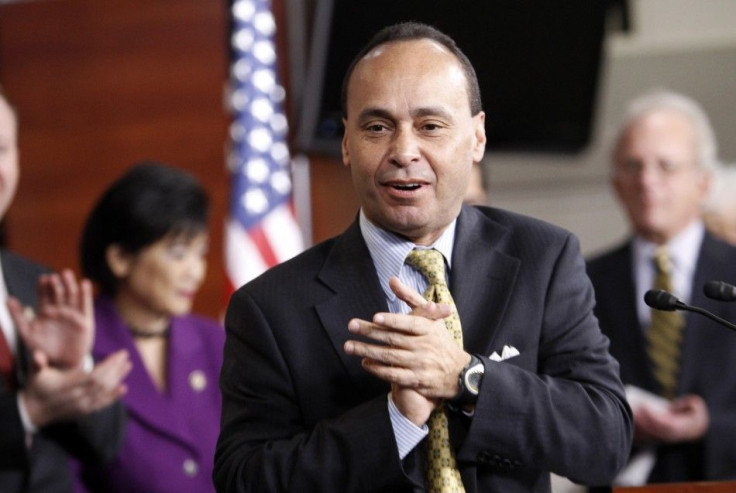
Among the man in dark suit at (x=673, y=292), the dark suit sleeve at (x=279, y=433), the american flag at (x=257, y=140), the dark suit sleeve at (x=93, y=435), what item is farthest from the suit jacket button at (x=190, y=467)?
the american flag at (x=257, y=140)

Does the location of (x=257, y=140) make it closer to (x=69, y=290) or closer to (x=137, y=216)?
(x=137, y=216)

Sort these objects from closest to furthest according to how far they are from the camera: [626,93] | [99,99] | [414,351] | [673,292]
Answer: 1. [414,351]
2. [673,292]
3. [626,93]
4. [99,99]

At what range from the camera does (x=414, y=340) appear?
1.57 m

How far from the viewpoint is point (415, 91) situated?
164cm

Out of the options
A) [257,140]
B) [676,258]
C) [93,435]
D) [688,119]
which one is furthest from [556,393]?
[257,140]

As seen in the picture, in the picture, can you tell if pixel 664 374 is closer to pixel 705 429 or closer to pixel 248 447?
pixel 705 429

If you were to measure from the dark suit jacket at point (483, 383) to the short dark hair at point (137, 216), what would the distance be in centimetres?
164

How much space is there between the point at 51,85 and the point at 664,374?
3.98m

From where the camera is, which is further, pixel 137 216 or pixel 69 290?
pixel 137 216

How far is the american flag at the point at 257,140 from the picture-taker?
190 inches

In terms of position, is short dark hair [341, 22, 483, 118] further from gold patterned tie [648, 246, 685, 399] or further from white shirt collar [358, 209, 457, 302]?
Result: gold patterned tie [648, 246, 685, 399]

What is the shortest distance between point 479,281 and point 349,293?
8.0 inches

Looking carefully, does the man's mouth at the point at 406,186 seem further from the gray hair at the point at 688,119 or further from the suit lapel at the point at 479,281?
the gray hair at the point at 688,119

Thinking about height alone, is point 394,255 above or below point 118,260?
above
